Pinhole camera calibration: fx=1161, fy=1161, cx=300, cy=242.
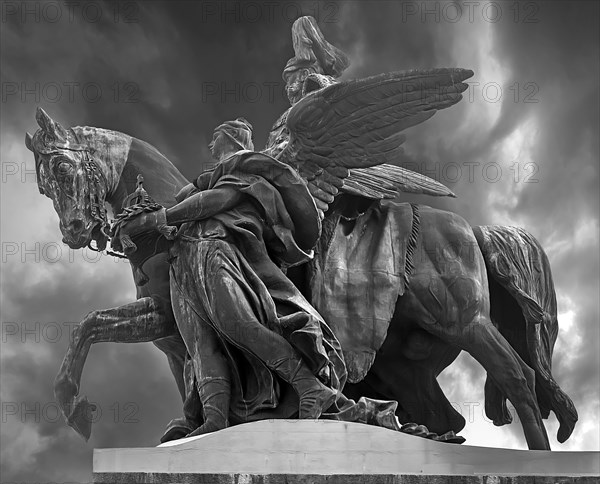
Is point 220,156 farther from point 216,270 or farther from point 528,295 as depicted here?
point 528,295

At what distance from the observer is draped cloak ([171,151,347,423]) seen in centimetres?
697

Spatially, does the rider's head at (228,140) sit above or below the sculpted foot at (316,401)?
above

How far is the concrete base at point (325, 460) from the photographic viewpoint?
20.7 feet

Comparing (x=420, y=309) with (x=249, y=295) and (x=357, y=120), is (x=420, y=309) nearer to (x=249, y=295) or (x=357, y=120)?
(x=357, y=120)

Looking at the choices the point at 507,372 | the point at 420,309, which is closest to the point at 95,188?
the point at 420,309

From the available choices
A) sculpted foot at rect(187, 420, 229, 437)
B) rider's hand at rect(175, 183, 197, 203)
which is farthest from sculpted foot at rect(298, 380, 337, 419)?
rider's hand at rect(175, 183, 197, 203)

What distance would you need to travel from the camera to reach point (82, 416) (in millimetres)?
7812

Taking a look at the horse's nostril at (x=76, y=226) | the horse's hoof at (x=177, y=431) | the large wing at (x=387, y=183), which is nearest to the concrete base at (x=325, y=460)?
the horse's hoof at (x=177, y=431)

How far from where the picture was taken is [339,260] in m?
8.12

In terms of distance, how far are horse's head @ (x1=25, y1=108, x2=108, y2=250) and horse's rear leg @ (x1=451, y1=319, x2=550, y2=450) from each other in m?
2.72

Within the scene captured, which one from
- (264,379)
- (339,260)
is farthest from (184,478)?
(339,260)

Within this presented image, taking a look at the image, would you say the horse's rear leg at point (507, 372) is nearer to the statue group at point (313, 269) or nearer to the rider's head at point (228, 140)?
the statue group at point (313, 269)

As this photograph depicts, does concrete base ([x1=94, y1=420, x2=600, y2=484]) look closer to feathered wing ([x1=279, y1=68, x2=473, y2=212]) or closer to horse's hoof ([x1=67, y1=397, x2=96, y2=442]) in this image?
horse's hoof ([x1=67, y1=397, x2=96, y2=442])

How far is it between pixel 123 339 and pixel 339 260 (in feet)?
5.22
